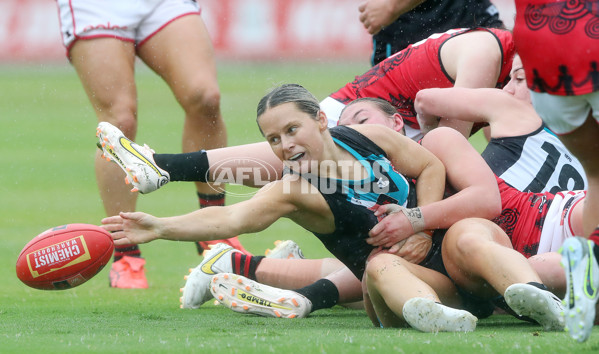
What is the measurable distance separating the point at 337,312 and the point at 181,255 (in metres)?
Result: 2.38

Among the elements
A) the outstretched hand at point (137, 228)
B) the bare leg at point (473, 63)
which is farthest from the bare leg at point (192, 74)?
the outstretched hand at point (137, 228)

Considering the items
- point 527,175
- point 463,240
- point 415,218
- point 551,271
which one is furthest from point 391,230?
point 527,175

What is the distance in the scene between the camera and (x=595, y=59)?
2.92 metres

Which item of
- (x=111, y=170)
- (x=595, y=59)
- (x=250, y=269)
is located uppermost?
(x=595, y=59)

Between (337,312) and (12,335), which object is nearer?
(12,335)

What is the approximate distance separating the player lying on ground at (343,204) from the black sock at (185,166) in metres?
0.59

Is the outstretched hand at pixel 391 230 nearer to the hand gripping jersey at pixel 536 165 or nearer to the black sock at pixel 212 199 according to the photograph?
the hand gripping jersey at pixel 536 165

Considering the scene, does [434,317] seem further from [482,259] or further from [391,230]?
[391,230]

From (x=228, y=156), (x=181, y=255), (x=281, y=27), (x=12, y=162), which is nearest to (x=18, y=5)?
(x=281, y=27)

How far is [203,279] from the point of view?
4.60 metres

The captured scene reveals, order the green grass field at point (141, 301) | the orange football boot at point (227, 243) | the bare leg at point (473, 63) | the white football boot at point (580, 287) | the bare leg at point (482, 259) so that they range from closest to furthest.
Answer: the white football boot at point (580, 287), the green grass field at point (141, 301), the bare leg at point (482, 259), the bare leg at point (473, 63), the orange football boot at point (227, 243)

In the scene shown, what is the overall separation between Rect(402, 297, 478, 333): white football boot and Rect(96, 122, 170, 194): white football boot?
4.80 feet

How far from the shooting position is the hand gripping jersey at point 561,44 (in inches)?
115

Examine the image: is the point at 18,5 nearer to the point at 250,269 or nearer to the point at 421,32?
the point at 421,32
